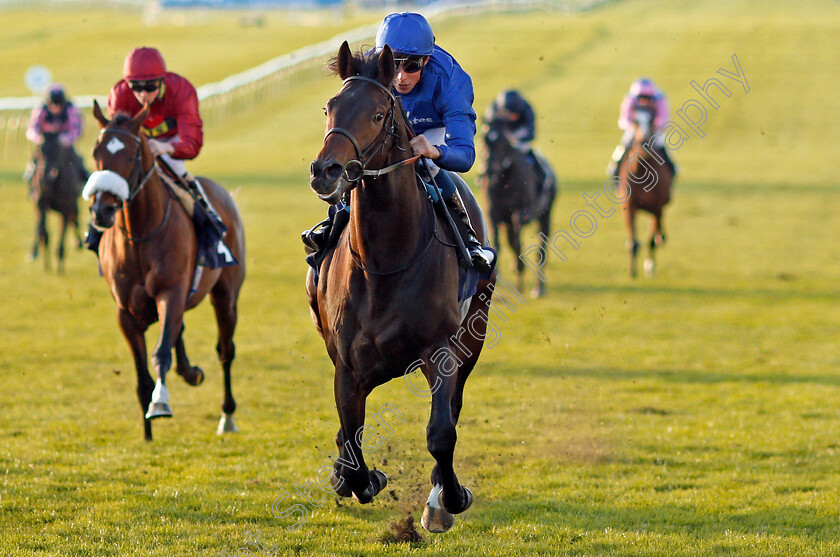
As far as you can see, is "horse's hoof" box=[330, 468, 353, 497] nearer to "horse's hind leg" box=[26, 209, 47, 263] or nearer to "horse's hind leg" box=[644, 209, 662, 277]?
"horse's hind leg" box=[644, 209, 662, 277]

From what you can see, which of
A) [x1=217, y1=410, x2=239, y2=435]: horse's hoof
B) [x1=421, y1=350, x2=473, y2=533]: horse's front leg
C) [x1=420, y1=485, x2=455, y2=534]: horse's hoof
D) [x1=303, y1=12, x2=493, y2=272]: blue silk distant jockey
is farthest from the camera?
[x1=217, y1=410, x2=239, y2=435]: horse's hoof

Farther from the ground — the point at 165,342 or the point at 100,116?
the point at 100,116

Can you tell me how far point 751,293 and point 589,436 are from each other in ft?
23.8

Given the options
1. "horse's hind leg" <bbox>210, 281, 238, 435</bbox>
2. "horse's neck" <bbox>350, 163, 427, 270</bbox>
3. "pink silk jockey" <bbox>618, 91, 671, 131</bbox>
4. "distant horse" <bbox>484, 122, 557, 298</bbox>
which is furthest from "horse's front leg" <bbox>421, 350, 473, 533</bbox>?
"pink silk jockey" <bbox>618, 91, 671, 131</bbox>

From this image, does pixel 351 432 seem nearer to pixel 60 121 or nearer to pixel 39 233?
pixel 60 121

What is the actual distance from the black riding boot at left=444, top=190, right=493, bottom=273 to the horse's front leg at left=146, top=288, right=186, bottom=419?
2442 mm

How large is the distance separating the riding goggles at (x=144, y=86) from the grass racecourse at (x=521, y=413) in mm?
2574

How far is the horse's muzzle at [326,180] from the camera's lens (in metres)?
3.83

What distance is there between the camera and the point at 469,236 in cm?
521

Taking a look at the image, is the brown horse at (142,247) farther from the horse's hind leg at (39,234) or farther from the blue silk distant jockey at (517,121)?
the horse's hind leg at (39,234)

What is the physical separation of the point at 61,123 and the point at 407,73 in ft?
36.3

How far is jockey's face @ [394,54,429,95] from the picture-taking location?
4.92 m

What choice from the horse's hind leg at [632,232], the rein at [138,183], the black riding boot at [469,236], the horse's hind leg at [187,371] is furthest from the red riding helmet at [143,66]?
the horse's hind leg at [632,232]

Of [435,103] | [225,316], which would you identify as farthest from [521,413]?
[435,103]
